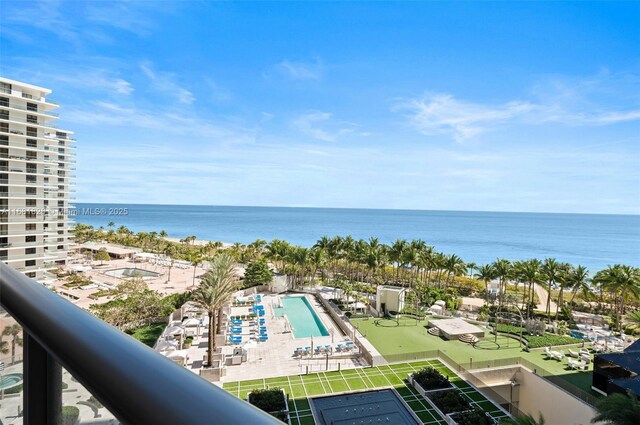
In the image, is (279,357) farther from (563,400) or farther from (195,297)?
(563,400)

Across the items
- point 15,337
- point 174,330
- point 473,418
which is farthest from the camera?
point 174,330

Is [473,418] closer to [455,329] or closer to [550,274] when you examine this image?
[455,329]

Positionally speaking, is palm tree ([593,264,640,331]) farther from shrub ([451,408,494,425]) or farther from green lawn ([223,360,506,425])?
shrub ([451,408,494,425])

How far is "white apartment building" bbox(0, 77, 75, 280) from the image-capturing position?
112ft

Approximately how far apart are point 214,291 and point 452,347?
53.1ft

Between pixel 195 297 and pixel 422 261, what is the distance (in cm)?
2653

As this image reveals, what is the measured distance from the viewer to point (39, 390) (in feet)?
3.11

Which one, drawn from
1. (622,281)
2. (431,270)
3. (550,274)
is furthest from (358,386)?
(431,270)

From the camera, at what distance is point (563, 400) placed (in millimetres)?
19000

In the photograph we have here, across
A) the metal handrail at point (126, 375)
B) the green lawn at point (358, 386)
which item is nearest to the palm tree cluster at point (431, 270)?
the green lawn at point (358, 386)

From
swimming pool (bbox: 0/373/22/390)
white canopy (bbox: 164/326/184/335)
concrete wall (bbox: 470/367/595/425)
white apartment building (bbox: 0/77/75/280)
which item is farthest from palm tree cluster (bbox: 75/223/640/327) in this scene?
swimming pool (bbox: 0/373/22/390)

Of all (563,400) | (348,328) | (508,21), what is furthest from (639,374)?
(508,21)

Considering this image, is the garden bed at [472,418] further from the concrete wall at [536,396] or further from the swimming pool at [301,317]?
the swimming pool at [301,317]

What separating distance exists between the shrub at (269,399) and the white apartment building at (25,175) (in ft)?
94.2
